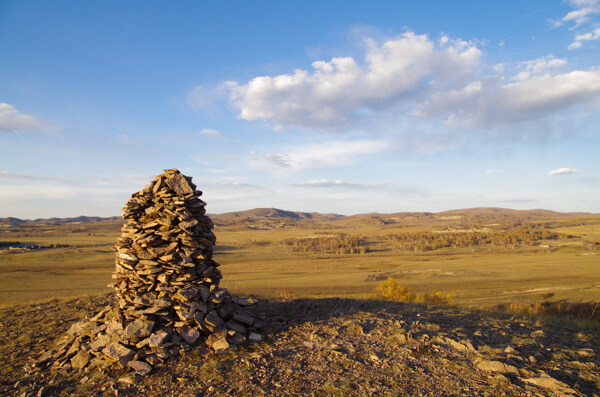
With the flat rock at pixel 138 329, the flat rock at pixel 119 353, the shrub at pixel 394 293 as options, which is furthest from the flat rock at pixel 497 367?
the shrub at pixel 394 293

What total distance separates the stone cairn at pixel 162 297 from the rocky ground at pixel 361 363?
0.37m

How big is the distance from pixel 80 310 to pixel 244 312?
7.42m

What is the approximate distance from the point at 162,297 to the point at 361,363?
4.75 metres

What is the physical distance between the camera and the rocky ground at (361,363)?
590 centimetres

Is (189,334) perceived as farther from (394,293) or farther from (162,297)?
(394,293)

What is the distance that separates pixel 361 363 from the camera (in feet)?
22.2

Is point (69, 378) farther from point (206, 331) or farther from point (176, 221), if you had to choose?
point (176, 221)

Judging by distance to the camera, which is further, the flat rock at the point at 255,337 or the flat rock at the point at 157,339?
the flat rock at the point at 255,337

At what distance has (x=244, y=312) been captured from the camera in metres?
9.07

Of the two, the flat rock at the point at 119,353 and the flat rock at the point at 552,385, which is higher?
the flat rock at the point at 119,353

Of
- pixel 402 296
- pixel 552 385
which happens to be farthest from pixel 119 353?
pixel 402 296

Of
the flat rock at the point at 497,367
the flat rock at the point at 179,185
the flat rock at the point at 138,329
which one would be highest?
the flat rock at the point at 179,185


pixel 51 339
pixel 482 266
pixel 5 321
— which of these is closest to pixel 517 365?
pixel 51 339

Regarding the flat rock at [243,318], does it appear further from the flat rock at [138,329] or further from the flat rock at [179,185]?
the flat rock at [179,185]
